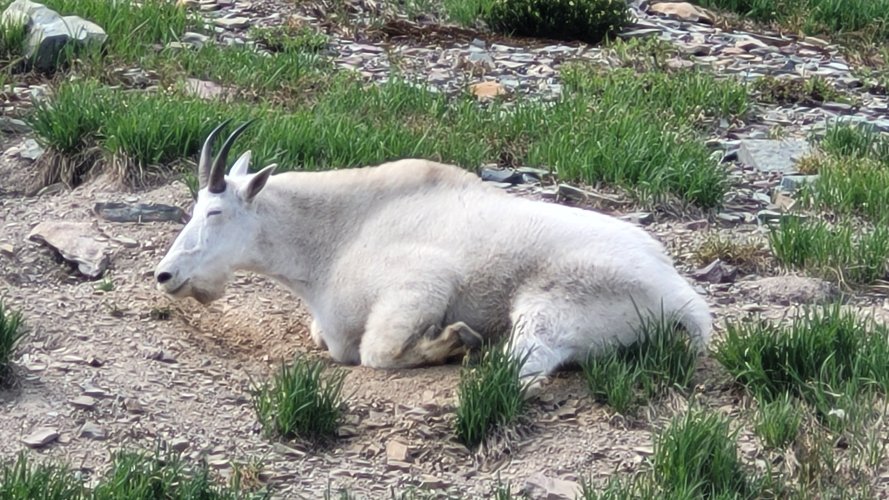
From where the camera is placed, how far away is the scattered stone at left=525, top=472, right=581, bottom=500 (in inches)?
238

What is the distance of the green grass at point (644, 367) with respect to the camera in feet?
21.8

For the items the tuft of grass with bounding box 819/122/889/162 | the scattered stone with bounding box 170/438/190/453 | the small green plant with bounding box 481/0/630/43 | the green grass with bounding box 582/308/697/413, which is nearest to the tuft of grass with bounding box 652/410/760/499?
the green grass with bounding box 582/308/697/413

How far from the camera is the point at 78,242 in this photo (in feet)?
28.2

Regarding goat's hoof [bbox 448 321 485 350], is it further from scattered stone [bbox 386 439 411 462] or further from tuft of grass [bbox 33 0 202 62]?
tuft of grass [bbox 33 0 202 62]

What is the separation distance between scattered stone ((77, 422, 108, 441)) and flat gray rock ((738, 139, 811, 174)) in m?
5.57

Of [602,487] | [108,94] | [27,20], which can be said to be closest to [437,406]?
[602,487]

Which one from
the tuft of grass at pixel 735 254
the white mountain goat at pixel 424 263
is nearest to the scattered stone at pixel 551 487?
the white mountain goat at pixel 424 263

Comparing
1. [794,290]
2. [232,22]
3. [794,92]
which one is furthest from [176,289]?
[794,92]

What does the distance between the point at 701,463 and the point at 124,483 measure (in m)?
2.15

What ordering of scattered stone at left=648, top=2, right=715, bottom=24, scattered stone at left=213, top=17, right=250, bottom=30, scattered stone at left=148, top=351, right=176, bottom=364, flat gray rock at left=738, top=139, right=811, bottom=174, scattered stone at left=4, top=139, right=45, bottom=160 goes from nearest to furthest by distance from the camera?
scattered stone at left=148, top=351, right=176, bottom=364 → scattered stone at left=4, top=139, right=45, bottom=160 → flat gray rock at left=738, top=139, right=811, bottom=174 → scattered stone at left=213, top=17, right=250, bottom=30 → scattered stone at left=648, top=2, right=715, bottom=24

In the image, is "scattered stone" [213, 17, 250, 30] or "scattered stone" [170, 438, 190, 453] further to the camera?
"scattered stone" [213, 17, 250, 30]

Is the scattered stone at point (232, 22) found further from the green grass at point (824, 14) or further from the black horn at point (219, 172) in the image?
the black horn at point (219, 172)

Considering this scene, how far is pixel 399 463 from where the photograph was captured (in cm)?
635

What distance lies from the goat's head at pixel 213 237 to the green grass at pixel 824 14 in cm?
885
